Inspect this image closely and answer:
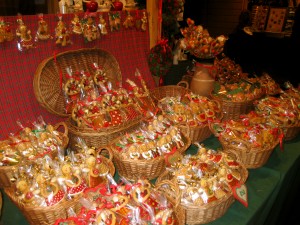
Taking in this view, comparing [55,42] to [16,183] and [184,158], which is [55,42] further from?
[184,158]

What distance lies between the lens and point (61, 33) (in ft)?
5.85

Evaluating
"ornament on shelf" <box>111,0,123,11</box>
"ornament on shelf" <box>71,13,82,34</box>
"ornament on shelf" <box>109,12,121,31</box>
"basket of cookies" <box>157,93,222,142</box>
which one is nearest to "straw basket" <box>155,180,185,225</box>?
"basket of cookies" <box>157,93,222,142</box>

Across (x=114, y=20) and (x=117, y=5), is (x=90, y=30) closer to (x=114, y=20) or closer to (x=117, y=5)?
(x=114, y=20)

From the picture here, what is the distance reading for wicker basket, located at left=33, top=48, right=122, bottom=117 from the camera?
1668 mm

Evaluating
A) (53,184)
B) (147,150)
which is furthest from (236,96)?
(53,184)

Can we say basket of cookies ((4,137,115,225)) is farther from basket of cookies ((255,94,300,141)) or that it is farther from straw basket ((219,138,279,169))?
basket of cookies ((255,94,300,141))

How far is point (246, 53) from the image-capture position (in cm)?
393

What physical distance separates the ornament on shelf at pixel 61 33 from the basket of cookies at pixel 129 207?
1163 millimetres

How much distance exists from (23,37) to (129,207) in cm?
129

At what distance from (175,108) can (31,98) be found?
1046 mm

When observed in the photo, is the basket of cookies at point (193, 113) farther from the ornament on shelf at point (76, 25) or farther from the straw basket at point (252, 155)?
the ornament on shelf at point (76, 25)

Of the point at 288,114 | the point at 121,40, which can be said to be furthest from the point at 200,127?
the point at 121,40

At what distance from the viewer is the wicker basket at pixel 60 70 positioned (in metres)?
1.67

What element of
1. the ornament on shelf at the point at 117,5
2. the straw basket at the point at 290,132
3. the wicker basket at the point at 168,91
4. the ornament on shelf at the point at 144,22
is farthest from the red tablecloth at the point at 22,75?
the straw basket at the point at 290,132
